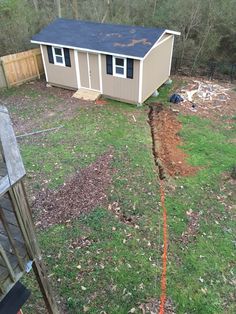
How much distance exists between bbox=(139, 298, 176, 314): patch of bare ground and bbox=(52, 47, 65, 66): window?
11.8 m

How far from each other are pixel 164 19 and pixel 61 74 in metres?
7.91

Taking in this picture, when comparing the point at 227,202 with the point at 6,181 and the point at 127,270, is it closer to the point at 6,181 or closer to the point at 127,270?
the point at 127,270

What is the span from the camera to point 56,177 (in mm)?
8875

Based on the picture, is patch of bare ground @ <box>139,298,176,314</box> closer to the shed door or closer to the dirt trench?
the dirt trench

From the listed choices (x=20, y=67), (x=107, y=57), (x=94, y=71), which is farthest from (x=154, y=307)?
(x=20, y=67)

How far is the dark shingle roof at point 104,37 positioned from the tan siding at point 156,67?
60 centimetres

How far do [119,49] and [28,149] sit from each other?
231 inches

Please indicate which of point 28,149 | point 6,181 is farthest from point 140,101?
point 6,181

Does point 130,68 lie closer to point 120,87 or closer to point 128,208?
point 120,87

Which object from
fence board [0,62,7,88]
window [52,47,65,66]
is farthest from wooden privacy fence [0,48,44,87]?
window [52,47,65,66]

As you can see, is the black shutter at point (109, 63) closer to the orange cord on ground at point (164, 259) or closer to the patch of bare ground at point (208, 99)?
the patch of bare ground at point (208, 99)

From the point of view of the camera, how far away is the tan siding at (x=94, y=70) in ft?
43.0

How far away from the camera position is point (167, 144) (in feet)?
36.0

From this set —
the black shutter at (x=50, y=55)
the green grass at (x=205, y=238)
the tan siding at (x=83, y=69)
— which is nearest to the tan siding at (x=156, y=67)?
the tan siding at (x=83, y=69)
